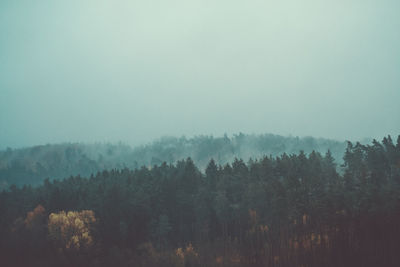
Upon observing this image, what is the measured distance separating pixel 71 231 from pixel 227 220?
4690 cm

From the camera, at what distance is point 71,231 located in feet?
251

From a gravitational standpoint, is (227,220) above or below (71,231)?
below

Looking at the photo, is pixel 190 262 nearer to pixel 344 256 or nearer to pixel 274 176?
pixel 344 256

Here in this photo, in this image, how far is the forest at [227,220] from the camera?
58938 mm

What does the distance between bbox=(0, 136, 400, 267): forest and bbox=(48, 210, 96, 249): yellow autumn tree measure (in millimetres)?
284

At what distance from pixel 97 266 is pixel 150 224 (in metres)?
23.3

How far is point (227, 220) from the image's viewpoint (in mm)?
87812

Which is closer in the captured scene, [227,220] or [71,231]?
[71,231]

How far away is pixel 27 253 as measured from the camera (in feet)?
240

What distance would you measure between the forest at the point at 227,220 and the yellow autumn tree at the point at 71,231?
→ 0.28 meters

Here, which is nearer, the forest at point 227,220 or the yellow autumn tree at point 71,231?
the forest at point 227,220

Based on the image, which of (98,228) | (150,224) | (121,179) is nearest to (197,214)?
(150,224)

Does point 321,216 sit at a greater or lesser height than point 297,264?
greater

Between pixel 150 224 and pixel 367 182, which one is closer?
pixel 367 182
